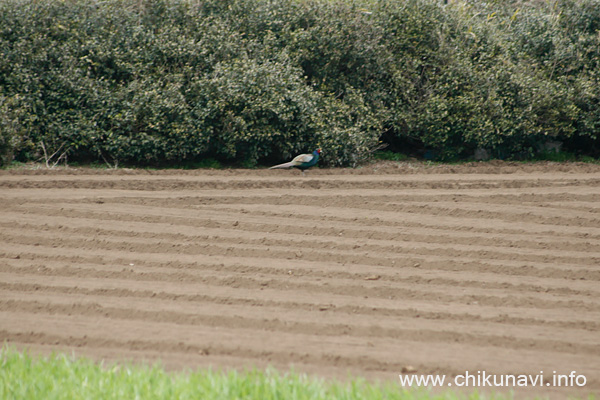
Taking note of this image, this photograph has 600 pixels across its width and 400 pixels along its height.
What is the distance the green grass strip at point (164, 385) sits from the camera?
12.1 feet

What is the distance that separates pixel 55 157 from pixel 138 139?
5.55 ft

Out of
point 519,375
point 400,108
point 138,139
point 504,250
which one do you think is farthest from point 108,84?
point 519,375

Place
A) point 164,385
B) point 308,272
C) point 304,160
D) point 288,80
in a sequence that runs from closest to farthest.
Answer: point 164,385 < point 308,272 < point 304,160 < point 288,80

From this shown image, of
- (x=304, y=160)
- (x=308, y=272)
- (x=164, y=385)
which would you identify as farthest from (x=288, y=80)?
(x=164, y=385)

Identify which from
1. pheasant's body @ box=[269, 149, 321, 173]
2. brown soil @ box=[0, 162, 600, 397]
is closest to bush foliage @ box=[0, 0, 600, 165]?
pheasant's body @ box=[269, 149, 321, 173]

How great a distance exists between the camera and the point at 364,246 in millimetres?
7453

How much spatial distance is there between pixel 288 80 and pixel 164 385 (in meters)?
9.36

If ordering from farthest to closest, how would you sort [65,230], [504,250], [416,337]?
1. [65,230]
2. [504,250]
3. [416,337]

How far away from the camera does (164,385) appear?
12.4ft

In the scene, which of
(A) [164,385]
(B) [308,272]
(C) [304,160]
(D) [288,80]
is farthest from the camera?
(D) [288,80]

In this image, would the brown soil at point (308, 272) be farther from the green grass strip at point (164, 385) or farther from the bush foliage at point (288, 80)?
the bush foliage at point (288, 80)

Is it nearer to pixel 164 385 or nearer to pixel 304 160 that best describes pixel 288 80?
pixel 304 160

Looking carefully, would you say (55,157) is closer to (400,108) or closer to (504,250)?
(400,108)

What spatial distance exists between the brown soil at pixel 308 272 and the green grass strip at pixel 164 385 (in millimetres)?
437
